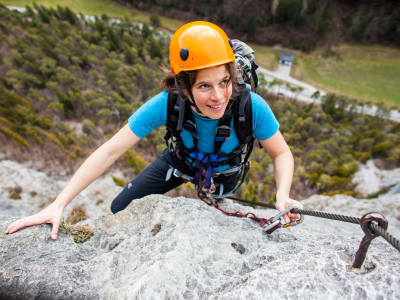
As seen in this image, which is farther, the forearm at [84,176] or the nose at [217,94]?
the forearm at [84,176]

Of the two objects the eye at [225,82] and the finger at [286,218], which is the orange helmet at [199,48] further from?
the finger at [286,218]

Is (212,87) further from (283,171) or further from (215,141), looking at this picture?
(283,171)

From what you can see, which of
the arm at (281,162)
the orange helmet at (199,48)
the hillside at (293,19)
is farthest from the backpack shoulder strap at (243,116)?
the hillside at (293,19)

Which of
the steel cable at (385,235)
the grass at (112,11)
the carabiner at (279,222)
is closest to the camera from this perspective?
the steel cable at (385,235)

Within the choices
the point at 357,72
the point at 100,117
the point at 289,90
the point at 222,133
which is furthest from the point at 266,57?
the point at 222,133

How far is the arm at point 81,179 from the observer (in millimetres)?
1786

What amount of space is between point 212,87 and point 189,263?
4.30ft

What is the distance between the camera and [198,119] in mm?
2141

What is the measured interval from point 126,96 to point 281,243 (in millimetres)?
11104

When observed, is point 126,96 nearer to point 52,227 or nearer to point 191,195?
point 191,195

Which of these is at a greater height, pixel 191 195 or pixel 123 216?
pixel 123 216

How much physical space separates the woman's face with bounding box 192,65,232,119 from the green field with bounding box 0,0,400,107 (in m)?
32.7

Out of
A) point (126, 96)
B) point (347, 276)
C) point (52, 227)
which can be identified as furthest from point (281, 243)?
point (126, 96)

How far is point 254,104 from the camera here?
2.05 m
